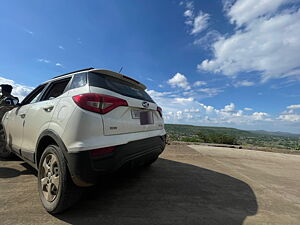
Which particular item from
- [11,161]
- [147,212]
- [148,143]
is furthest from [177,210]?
[11,161]

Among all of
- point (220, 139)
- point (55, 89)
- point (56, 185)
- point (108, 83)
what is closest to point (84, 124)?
point (108, 83)

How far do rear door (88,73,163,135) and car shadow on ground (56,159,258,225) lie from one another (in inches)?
27.8

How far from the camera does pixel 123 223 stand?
1.98 meters

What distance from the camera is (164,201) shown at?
8.36 feet

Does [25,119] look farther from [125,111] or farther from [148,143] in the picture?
[148,143]

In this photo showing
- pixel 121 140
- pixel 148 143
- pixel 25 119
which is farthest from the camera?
pixel 25 119

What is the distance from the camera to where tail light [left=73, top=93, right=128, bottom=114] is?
199 cm

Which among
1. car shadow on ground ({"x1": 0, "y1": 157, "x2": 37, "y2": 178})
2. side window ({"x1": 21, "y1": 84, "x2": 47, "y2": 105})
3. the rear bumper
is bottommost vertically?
car shadow on ground ({"x1": 0, "y1": 157, "x2": 37, "y2": 178})

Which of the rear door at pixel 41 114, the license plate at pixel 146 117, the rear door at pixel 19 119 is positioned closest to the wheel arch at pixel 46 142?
the rear door at pixel 41 114

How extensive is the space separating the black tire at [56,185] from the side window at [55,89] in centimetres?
92

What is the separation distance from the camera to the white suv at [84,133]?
6.31ft

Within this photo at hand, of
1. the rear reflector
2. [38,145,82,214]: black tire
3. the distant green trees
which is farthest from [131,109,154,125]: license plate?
the distant green trees

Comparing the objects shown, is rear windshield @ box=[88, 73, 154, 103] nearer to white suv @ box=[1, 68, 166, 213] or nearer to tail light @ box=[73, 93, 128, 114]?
white suv @ box=[1, 68, 166, 213]

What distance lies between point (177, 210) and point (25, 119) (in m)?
2.97
